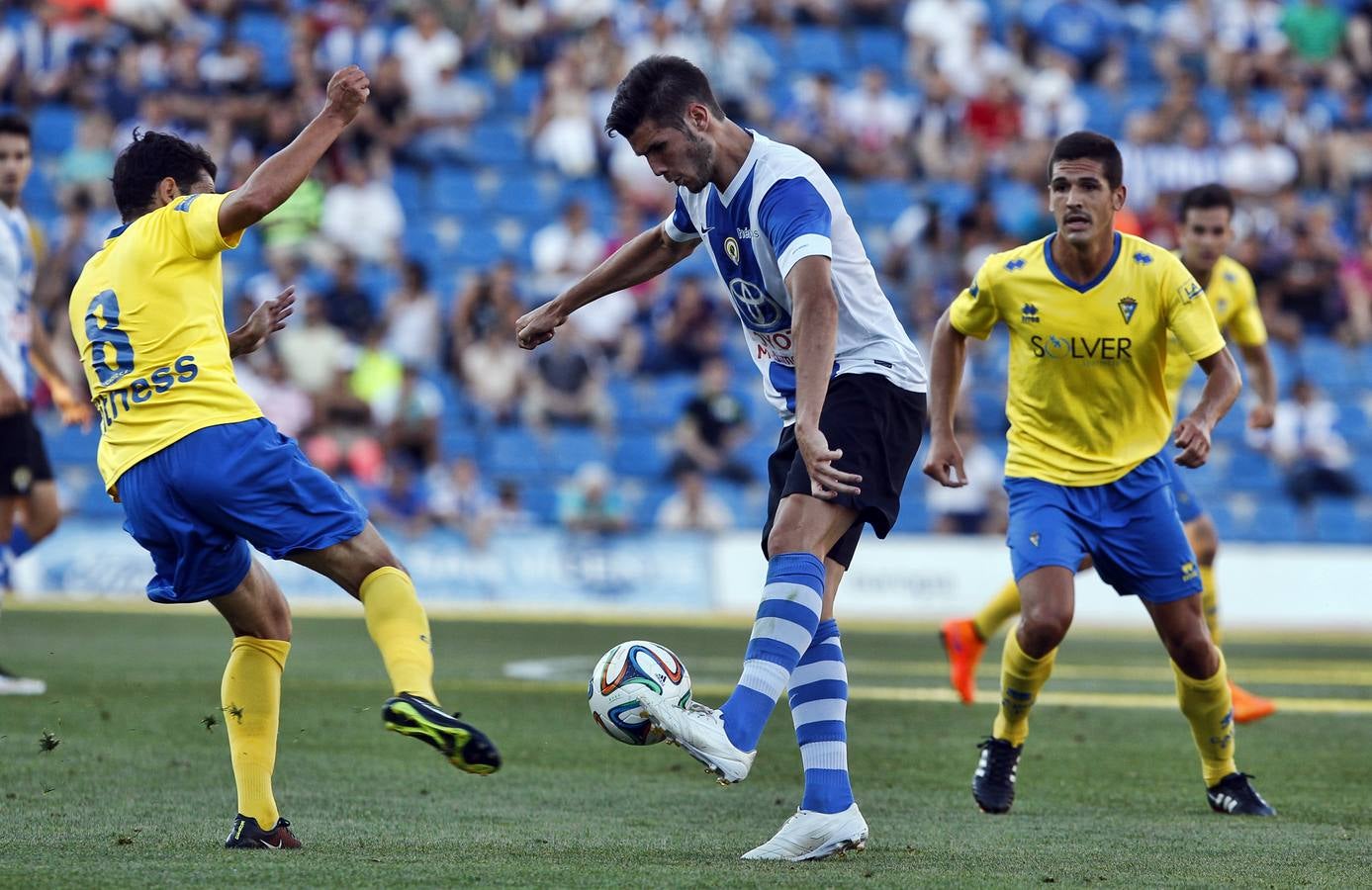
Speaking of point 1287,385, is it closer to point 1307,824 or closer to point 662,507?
point 662,507

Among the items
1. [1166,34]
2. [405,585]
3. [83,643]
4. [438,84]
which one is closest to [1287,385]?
[1166,34]

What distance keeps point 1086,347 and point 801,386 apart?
1.96 meters

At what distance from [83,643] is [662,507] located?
6.94 meters

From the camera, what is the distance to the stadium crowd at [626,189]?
17.8m

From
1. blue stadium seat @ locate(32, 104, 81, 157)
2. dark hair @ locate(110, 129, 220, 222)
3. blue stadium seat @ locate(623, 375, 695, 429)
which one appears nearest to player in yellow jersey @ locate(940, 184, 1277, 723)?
dark hair @ locate(110, 129, 220, 222)

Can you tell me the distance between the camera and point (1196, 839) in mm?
5852

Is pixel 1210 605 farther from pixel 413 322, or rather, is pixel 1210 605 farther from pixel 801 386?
pixel 413 322

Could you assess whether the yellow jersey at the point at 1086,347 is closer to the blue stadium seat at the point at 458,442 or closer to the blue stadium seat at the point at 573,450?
the blue stadium seat at the point at 573,450

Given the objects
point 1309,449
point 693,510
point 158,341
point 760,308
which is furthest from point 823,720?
point 1309,449

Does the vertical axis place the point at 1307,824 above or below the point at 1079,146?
below

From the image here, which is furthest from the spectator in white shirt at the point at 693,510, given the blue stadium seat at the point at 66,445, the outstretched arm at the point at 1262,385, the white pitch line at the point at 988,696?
the outstretched arm at the point at 1262,385

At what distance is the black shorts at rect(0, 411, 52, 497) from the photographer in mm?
9516

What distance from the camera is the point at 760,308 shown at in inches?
221

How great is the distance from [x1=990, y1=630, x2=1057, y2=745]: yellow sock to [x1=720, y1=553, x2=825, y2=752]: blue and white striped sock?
1.64 m
